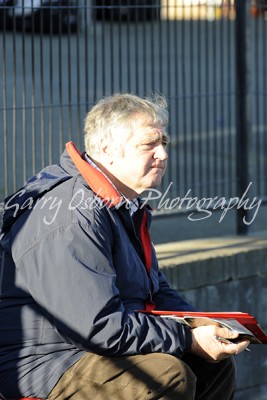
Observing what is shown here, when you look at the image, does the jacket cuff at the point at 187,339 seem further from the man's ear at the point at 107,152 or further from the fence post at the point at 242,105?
the fence post at the point at 242,105

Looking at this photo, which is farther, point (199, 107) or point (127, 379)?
point (199, 107)

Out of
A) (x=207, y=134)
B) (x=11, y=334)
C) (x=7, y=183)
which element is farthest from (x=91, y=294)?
(x=207, y=134)

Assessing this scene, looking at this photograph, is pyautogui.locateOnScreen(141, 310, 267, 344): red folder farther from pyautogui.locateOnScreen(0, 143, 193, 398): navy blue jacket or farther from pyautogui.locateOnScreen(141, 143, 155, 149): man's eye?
pyautogui.locateOnScreen(141, 143, 155, 149): man's eye

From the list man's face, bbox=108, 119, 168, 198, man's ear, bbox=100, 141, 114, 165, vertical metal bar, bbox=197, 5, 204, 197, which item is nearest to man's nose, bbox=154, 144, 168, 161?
man's face, bbox=108, 119, 168, 198

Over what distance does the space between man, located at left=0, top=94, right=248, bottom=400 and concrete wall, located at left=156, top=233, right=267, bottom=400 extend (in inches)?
64.8

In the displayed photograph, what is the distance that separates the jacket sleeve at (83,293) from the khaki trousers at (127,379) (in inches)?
1.8

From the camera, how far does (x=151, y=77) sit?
6117 millimetres

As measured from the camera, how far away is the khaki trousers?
3629 millimetres

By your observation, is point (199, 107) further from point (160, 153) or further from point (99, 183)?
point (99, 183)

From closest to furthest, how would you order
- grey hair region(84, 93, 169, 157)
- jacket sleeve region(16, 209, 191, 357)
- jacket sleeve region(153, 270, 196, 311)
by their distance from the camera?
1. jacket sleeve region(16, 209, 191, 357)
2. grey hair region(84, 93, 169, 157)
3. jacket sleeve region(153, 270, 196, 311)

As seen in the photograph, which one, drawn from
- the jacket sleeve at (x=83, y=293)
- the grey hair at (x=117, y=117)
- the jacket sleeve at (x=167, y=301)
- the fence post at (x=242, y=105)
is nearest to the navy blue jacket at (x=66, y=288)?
the jacket sleeve at (x=83, y=293)

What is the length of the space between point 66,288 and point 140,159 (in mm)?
624

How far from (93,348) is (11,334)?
0.31m

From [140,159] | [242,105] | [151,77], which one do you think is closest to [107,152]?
[140,159]
